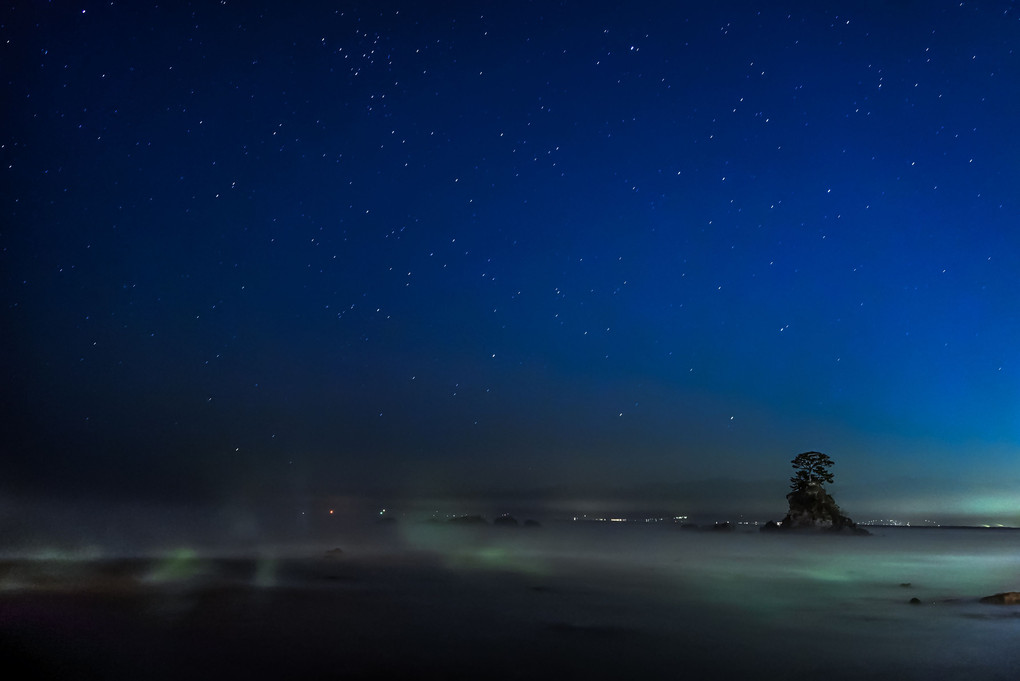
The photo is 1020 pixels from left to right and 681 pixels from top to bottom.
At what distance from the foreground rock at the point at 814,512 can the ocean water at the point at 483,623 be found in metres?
50.5

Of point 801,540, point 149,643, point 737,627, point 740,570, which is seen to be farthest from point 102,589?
point 801,540

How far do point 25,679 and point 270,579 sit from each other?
18549 millimetres

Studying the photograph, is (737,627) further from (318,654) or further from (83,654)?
(83,654)

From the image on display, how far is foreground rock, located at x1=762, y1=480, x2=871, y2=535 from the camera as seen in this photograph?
8894 cm

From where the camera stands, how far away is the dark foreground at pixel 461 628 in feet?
53.0

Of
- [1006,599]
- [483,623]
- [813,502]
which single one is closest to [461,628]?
[483,623]

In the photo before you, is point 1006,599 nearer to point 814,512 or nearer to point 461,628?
point 461,628

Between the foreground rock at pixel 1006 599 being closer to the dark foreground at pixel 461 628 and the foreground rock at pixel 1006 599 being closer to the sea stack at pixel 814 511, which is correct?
the dark foreground at pixel 461 628

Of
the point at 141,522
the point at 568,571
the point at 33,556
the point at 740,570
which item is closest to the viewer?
the point at 33,556

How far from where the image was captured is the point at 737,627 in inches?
899

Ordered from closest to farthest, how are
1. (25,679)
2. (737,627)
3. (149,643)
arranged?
(25,679)
(149,643)
(737,627)

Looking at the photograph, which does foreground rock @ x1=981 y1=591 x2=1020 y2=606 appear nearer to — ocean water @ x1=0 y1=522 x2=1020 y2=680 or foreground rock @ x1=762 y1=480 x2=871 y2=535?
ocean water @ x1=0 y1=522 x2=1020 y2=680

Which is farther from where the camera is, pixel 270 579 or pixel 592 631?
pixel 270 579

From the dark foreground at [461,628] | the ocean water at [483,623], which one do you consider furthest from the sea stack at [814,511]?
the dark foreground at [461,628]
